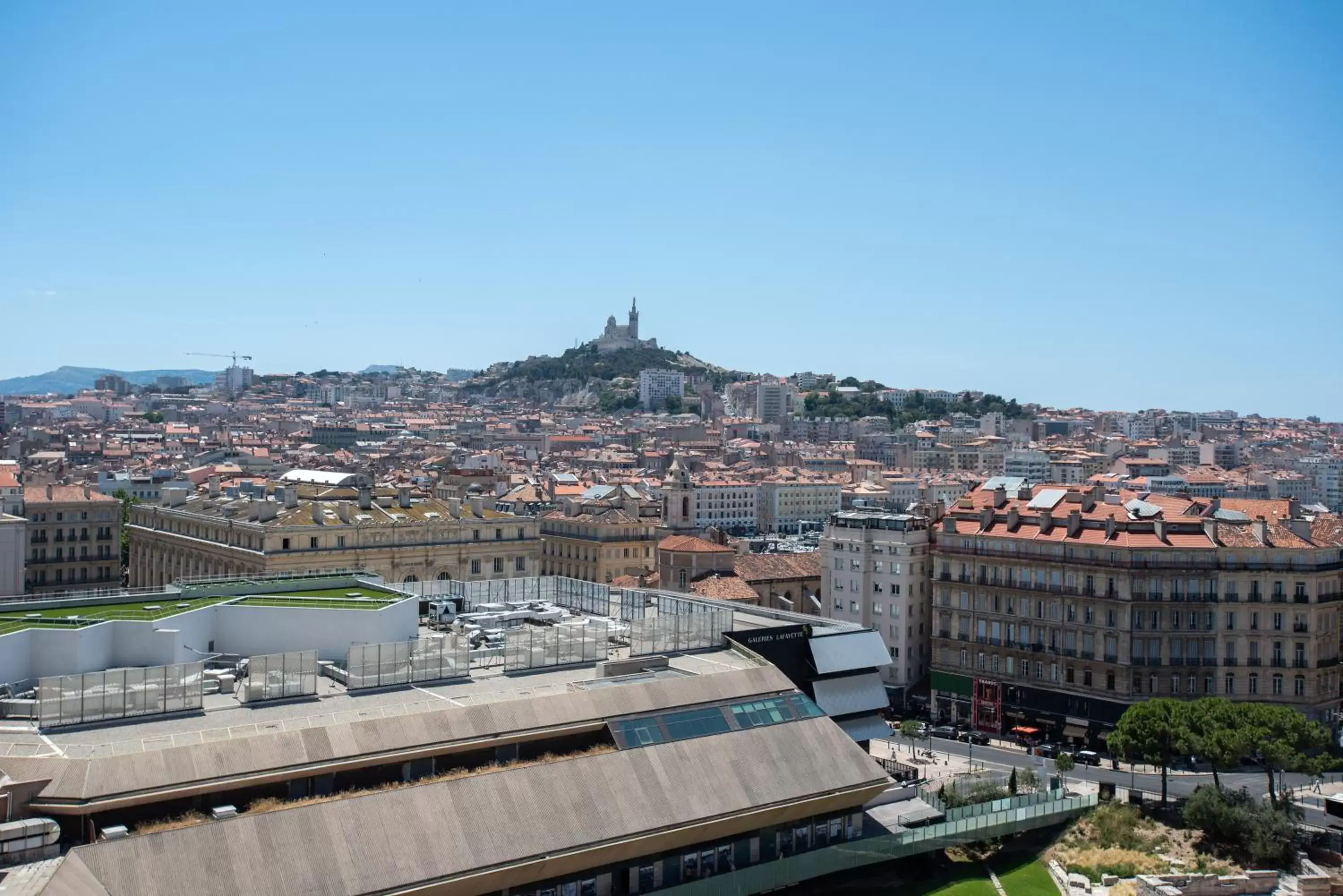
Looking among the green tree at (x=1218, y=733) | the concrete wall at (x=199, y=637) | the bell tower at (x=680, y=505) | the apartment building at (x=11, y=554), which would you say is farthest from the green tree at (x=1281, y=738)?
the bell tower at (x=680, y=505)

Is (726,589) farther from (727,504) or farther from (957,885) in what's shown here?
(727,504)

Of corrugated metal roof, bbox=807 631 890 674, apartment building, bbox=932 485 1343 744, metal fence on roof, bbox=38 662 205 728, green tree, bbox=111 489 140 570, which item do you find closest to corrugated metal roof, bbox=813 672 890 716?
corrugated metal roof, bbox=807 631 890 674

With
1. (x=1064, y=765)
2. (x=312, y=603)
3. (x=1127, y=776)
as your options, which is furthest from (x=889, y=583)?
(x=312, y=603)

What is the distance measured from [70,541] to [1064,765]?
49.1 metres

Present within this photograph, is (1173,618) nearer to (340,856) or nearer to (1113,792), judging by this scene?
(1113,792)

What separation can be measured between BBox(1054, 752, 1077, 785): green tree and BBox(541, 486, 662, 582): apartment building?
98.5 ft

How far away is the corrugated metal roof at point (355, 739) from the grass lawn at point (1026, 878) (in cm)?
828

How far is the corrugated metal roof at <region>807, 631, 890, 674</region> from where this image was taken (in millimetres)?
33156

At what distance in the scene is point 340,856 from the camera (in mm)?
21688

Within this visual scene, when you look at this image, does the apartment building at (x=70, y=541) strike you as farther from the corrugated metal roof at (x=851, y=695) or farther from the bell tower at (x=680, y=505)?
the corrugated metal roof at (x=851, y=695)

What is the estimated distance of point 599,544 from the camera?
68625mm

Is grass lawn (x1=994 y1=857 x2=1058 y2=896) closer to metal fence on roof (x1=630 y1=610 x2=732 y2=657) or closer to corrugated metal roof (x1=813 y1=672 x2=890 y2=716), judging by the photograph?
corrugated metal roof (x1=813 y1=672 x2=890 y2=716)

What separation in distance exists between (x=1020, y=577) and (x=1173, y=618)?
220 inches

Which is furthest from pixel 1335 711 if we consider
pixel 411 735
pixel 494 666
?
pixel 411 735
